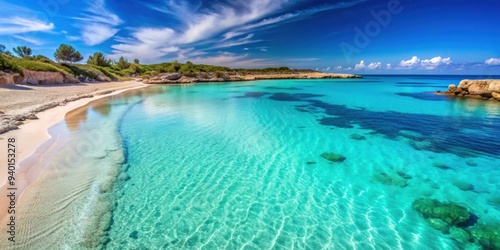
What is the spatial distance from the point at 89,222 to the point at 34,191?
2.34 metres

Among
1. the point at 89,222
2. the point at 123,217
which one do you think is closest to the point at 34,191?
the point at 89,222

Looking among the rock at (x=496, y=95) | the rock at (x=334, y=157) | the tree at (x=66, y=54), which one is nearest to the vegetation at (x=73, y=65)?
the tree at (x=66, y=54)

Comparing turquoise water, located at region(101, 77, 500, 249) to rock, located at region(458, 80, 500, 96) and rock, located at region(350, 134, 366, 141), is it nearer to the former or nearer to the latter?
rock, located at region(350, 134, 366, 141)

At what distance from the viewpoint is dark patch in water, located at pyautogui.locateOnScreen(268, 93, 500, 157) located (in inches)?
383

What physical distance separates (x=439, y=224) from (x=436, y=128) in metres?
11.0

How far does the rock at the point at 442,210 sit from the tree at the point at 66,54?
83.0 m

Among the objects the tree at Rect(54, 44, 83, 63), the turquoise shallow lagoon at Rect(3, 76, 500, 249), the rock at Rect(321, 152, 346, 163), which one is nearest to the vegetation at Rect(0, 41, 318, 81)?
the tree at Rect(54, 44, 83, 63)

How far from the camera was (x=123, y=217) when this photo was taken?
499cm

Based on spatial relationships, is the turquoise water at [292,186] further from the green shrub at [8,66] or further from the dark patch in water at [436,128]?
the green shrub at [8,66]

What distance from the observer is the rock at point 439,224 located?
4720 mm

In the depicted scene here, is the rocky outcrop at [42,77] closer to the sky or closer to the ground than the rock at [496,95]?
closer to the sky

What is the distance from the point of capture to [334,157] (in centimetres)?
866

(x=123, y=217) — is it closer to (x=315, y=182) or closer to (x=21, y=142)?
(x=315, y=182)

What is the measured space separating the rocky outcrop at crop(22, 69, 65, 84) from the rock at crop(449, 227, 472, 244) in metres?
43.0
